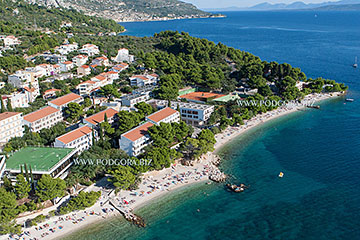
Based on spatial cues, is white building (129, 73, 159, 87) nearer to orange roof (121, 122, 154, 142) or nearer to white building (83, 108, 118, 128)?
white building (83, 108, 118, 128)

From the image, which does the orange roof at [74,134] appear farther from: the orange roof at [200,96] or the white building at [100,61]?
the white building at [100,61]

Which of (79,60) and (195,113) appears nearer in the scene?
(195,113)

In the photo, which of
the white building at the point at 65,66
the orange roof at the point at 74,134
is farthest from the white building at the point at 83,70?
the orange roof at the point at 74,134

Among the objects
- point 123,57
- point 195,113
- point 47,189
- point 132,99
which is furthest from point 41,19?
point 47,189

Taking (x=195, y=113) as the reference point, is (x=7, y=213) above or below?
below

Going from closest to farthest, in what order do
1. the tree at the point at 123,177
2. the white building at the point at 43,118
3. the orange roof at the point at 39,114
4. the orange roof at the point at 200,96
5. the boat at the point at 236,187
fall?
the tree at the point at 123,177
the boat at the point at 236,187
the white building at the point at 43,118
the orange roof at the point at 39,114
the orange roof at the point at 200,96

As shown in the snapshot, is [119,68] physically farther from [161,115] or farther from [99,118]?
[161,115]

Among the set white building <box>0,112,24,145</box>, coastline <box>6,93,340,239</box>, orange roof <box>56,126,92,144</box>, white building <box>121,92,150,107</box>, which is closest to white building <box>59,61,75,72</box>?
white building <box>121,92,150,107</box>
